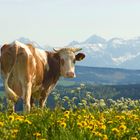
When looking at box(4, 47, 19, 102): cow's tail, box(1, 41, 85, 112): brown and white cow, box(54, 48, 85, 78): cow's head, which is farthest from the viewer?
box(54, 48, 85, 78): cow's head

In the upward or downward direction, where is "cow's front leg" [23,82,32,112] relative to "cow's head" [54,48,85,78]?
downward

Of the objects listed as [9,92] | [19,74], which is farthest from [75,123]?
[19,74]

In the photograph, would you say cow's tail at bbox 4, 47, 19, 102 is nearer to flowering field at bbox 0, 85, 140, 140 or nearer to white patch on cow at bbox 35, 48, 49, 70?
white patch on cow at bbox 35, 48, 49, 70

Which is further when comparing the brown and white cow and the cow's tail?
the brown and white cow

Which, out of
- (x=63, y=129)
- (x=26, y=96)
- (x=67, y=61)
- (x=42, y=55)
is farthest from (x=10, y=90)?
(x=63, y=129)

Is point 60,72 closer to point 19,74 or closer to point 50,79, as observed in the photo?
point 50,79

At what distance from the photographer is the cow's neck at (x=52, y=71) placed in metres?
17.2

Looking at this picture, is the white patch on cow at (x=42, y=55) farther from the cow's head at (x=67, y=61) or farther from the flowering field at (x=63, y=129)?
the flowering field at (x=63, y=129)

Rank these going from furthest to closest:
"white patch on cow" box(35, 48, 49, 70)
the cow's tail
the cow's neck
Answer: the cow's neck < "white patch on cow" box(35, 48, 49, 70) < the cow's tail

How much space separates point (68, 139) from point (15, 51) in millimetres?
9535

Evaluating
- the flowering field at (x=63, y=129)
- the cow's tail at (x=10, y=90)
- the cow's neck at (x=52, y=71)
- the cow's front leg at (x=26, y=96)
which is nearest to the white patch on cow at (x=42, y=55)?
the cow's neck at (x=52, y=71)

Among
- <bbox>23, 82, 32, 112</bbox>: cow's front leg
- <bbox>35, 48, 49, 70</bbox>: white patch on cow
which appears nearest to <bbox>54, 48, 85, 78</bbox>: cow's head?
<bbox>35, 48, 49, 70</bbox>: white patch on cow

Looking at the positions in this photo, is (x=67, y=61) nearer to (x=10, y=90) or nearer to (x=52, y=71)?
(x=52, y=71)

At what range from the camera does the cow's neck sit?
17156 mm
